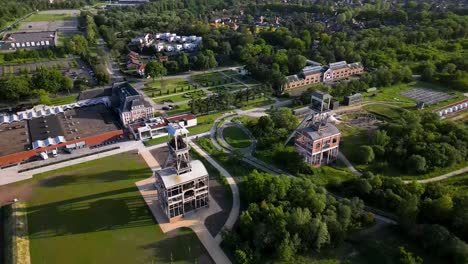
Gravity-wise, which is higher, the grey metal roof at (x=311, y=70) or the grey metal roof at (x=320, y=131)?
the grey metal roof at (x=311, y=70)

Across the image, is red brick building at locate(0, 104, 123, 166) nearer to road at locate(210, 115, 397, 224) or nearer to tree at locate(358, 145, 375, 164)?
road at locate(210, 115, 397, 224)

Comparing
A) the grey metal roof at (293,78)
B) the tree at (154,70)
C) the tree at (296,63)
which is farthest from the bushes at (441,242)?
the tree at (154,70)

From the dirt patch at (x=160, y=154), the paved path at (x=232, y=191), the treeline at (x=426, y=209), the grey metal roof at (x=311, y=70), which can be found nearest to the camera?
the treeline at (x=426, y=209)

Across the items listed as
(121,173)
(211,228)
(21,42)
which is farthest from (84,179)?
(21,42)

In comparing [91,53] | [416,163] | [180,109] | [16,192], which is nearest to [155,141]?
[180,109]

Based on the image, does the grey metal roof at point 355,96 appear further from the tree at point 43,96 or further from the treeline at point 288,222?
the tree at point 43,96

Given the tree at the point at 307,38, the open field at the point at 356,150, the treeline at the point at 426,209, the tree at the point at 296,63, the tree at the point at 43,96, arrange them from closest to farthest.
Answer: the treeline at the point at 426,209 → the open field at the point at 356,150 → the tree at the point at 43,96 → the tree at the point at 296,63 → the tree at the point at 307,38
